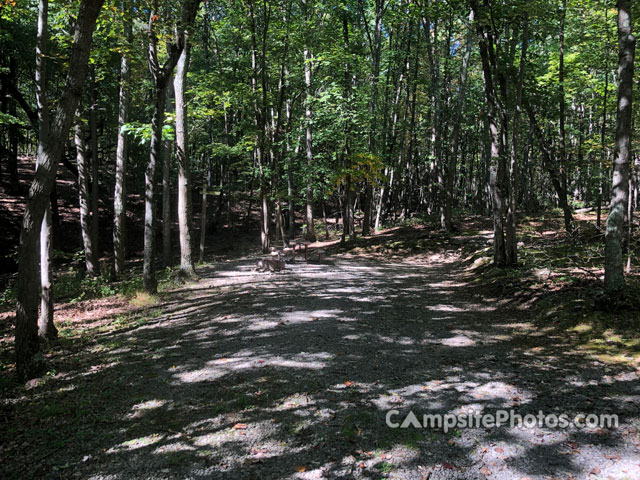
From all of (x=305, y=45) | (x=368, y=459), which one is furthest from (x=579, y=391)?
(x=305, y=45)

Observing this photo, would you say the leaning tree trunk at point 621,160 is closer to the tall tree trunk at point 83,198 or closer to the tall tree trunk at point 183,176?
the tall tree trunk at point 183,176

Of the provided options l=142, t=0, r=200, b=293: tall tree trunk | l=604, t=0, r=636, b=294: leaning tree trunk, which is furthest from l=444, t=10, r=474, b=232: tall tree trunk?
l=142, t=0, r=200, b=293: tall tree trunk

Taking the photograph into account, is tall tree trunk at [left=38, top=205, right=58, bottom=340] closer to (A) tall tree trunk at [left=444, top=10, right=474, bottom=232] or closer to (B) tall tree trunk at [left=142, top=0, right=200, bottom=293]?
(B) tall tree trunk at [left=142, top=0, right=200, bottom=293]

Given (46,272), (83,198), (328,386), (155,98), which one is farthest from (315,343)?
(83,198)

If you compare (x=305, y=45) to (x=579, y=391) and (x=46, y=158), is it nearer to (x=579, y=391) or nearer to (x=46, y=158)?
(x=46, y=158)

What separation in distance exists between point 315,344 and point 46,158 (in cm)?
450

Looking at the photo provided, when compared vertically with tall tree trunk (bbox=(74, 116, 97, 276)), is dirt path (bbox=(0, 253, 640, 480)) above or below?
below

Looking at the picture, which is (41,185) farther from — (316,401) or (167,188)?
(167,188)

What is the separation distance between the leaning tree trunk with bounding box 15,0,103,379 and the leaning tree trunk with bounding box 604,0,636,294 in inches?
316

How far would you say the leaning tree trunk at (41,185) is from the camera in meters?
4.89

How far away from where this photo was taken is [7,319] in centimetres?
899

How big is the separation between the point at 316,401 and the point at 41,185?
173 inches

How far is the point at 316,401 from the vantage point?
412 cm

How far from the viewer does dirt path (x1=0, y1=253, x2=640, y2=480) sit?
3.17 meters
